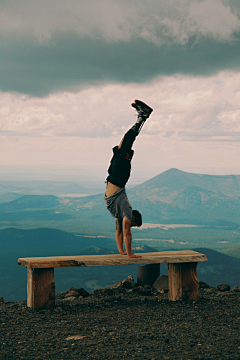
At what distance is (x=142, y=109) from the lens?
724cm

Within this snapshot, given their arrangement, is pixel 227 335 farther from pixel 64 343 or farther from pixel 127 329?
pixel 64 343

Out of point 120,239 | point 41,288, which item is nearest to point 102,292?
point 120,239

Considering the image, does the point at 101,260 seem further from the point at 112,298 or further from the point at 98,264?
the point at 112,298

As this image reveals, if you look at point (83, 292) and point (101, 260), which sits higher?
point (101, 260)

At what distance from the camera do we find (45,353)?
194 inches

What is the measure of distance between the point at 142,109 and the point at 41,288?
401cm

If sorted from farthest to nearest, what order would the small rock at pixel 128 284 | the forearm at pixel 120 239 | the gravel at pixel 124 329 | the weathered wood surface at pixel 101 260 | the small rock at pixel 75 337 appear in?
the small rock at pixel 128 284
the forearm at pixel 120 239
the weathered wood surface at pixel 101 260
the small rock at pixel 75 337
the gravel at pixel 124 329

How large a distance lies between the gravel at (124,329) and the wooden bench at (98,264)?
233mm

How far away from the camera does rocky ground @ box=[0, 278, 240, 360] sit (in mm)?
4879

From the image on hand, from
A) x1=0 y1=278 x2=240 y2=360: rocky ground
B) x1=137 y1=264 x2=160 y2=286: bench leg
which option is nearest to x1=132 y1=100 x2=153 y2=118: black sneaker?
x1=0 y1=278 x2=240 y2=360: rocky ground

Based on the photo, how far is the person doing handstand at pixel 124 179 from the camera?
7266 mm

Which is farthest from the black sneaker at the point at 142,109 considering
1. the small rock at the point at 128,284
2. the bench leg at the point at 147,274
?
the small rock at the point at 128,284

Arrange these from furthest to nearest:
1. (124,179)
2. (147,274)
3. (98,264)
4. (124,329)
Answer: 1. (147,274)
2. (124,179)
3. (98,264)
4. (124,329)

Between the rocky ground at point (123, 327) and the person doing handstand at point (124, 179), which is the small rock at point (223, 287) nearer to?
the rocky ground at point (123, 327)
